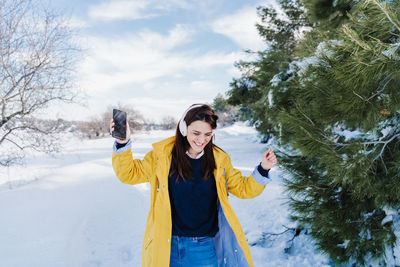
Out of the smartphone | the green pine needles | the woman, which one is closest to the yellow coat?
the woman

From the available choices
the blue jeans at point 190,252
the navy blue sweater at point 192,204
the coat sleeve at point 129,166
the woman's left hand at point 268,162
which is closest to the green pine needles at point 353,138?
the woman's left hand at point 268,162

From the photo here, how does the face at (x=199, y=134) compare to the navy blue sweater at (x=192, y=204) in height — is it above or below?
above

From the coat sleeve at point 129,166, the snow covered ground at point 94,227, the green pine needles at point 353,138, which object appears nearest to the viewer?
the green pine needles at point 353,138

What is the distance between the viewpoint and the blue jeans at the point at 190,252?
5.59ft

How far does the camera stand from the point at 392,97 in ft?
5.45

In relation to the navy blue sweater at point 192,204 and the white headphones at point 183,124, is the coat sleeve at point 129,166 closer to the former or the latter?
the navy blue sweater at point 192,204

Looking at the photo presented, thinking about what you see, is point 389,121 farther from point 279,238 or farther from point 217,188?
point 279,238

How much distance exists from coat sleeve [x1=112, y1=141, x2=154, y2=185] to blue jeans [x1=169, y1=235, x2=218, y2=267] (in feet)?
1.77

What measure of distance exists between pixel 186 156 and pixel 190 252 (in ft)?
2.43

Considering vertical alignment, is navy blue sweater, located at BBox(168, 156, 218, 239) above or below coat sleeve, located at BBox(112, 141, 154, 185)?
below

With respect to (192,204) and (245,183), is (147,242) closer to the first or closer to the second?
(192,204)

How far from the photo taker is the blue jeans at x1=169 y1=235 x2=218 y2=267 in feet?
5.59

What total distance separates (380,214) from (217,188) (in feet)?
5.48

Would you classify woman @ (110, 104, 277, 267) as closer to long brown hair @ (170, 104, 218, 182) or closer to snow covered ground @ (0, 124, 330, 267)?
long brown hair @ (170, 104, 218, 182)
